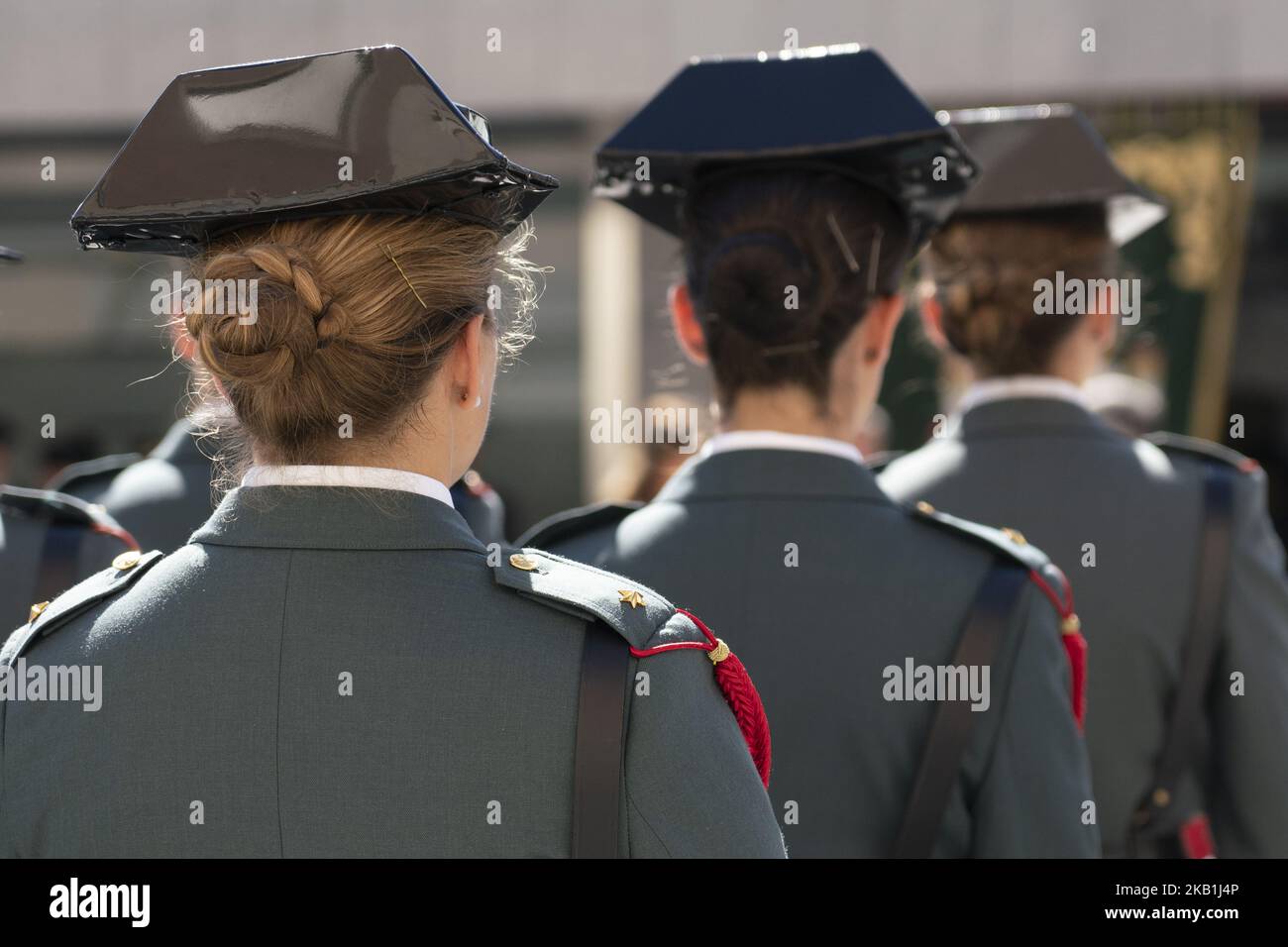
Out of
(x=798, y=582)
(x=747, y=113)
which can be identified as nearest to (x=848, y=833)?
(x=798, y=582)

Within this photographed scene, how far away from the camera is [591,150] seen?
22.8 ft

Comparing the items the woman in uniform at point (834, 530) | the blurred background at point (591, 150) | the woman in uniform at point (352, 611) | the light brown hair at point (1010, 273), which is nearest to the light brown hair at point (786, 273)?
the woman in uniform at point (834, 530)

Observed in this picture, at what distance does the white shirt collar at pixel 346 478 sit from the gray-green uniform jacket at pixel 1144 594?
49.3 inches

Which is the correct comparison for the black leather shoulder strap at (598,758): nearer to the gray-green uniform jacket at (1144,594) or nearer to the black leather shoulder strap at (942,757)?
the black leather shoulder strap at (942,757)

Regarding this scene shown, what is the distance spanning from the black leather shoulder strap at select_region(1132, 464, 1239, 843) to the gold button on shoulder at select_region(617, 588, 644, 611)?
121cm

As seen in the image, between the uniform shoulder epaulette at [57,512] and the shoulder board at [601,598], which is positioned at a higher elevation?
the shoulder board at [601,598]

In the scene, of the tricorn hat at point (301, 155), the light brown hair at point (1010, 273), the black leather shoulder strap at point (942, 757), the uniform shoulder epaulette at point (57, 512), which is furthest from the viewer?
the light brown hair at point (1010, 273)

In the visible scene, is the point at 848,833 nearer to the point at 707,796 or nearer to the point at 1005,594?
the point at 1005,594

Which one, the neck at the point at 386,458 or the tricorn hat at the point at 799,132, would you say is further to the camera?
the tricorn hat at the point at 799,132

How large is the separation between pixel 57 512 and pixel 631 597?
4.44ft

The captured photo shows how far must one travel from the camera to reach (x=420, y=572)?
128cm

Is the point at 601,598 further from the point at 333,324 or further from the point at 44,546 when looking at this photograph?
the point at 44,546

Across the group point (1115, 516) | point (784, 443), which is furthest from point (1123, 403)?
point (784, 443)

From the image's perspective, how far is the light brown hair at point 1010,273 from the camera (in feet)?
7.87
